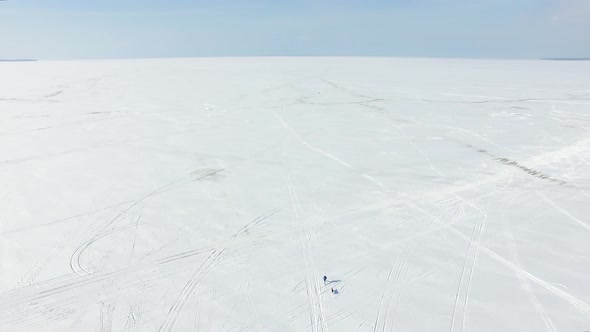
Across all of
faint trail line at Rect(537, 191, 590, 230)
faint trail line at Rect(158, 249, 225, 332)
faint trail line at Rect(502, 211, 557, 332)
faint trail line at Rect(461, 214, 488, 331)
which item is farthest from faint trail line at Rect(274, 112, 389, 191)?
faint trail line at Rect(158, 249, 225, 332)

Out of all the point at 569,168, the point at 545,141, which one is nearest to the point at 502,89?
the point at 545,141

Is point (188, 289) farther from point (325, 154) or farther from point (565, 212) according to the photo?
point (565, 212)

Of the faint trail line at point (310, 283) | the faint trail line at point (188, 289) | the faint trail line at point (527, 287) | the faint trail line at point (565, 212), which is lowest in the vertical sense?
the faint trail line at point (188, 289)

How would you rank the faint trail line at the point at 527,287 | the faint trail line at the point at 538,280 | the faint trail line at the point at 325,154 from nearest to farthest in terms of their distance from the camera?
the faint trail line at the point at 527,287
the faint trail line at the point at 538,280
the faint trail line at the point at 325,154

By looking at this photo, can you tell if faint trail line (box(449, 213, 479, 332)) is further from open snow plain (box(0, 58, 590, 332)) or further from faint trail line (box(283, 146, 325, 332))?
faint trail line (box(283, 146, 325, 332))

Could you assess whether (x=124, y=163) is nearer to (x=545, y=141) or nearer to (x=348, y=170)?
(x=348, y=170)

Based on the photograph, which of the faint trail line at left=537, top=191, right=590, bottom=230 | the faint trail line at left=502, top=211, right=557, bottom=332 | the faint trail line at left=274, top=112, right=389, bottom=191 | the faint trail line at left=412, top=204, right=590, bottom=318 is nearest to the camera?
the faint trail line at left=502, top=211, right=557, bottom=332

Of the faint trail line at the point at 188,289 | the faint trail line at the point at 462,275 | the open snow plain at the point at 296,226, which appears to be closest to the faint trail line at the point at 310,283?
the open snow plain at the point at 296,226

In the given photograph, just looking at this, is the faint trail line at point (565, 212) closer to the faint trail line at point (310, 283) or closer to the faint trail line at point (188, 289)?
the faint trail line at point (310, 283)

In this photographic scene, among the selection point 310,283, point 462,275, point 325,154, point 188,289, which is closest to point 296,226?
point 310,283
